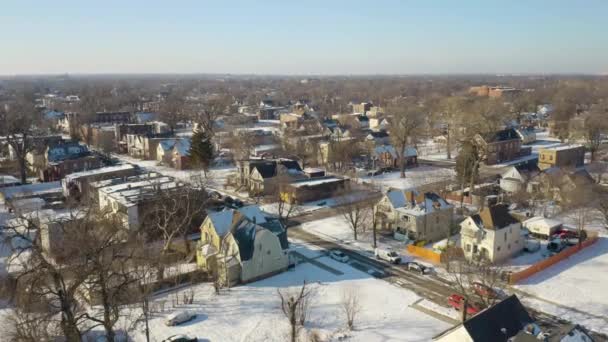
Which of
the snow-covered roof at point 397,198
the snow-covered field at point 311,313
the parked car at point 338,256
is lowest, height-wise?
the snow-covered field at point 311,313

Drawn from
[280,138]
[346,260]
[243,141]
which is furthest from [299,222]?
[280,138]

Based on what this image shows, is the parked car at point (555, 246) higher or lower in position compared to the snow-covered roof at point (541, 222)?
lower

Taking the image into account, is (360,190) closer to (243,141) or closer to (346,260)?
(346,260)

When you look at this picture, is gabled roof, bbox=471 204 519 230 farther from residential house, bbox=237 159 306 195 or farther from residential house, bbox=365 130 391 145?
residential house, bbox=365 130 391 145

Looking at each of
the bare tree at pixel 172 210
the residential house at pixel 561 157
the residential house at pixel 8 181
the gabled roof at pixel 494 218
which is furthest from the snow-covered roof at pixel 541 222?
the residential house at pixel 8 181

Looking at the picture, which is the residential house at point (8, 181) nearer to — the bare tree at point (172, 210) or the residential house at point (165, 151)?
the residential house at point (165, 151)

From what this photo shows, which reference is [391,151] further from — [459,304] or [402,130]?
[459,304]
